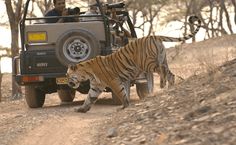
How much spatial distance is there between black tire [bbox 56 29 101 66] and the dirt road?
979 mm

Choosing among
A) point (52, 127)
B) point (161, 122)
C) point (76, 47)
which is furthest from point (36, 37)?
point (161, 122)

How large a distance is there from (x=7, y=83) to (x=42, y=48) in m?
21.1

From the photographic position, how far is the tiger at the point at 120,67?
8.72 meters

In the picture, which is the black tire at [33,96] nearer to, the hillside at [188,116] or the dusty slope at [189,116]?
the hillside at [188,116]

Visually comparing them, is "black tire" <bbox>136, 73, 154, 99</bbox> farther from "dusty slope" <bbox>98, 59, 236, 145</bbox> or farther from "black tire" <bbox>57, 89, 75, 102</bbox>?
"dusty slope" <bbox>98, 59, 236, 145</bbox>

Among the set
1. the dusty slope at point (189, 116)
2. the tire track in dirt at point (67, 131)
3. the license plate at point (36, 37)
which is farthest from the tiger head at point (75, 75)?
the dusty slope at point (189, 116)

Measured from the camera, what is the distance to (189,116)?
527 cm

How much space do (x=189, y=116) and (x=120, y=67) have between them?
3.66 metres

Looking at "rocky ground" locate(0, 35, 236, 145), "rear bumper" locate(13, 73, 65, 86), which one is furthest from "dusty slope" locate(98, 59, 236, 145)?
"rear bumper" locate(13, 73, 65, 86)

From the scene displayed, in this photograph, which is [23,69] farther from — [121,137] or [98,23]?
[121,137]

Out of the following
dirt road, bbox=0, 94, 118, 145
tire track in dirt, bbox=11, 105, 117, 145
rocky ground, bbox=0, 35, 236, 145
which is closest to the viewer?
rocky ground, bbox=0, 35, 236, 145

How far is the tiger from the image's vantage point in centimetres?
872

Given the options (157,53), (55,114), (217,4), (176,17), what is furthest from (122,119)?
(176,17)

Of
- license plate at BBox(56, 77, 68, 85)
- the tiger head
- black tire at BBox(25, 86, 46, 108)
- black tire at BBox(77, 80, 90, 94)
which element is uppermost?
the tiger head
